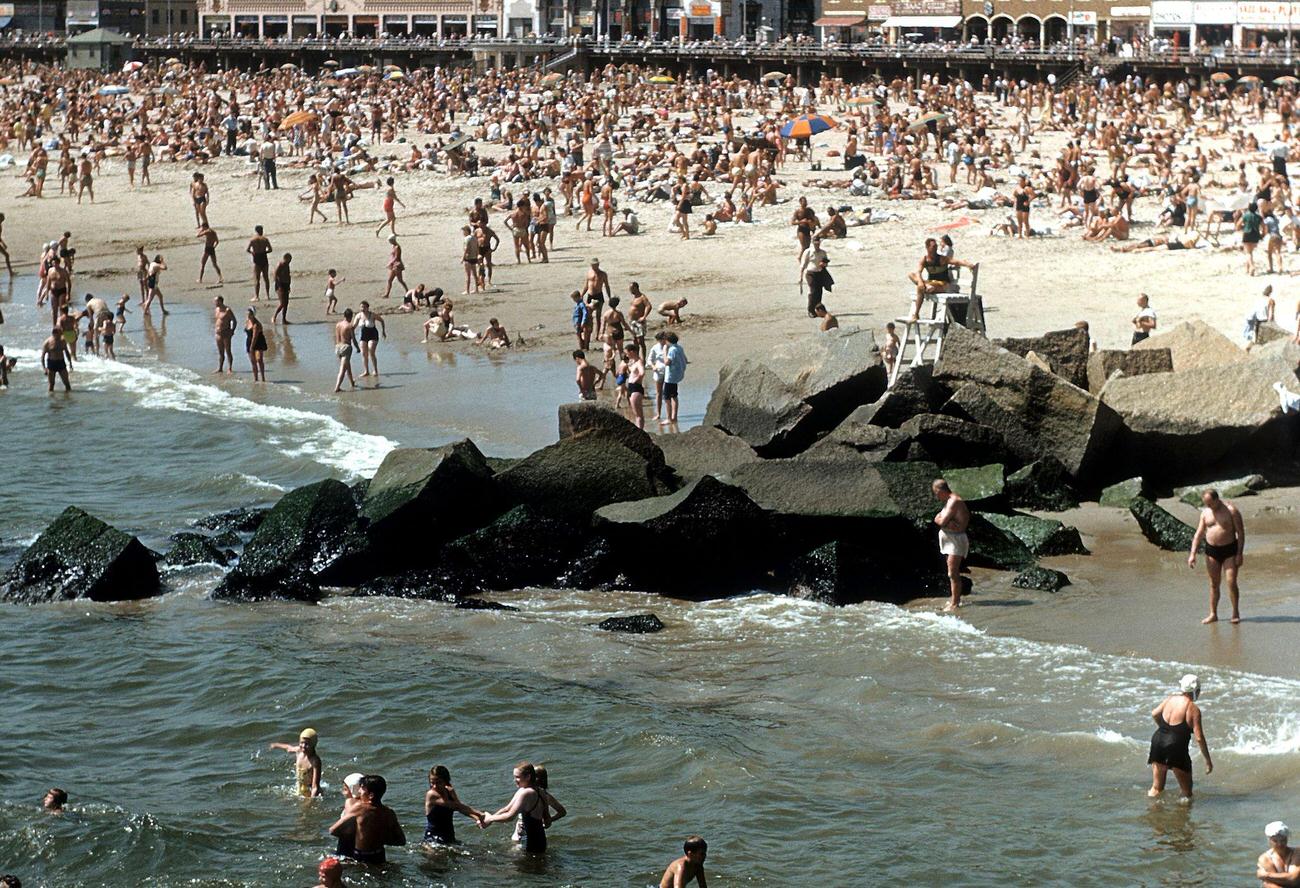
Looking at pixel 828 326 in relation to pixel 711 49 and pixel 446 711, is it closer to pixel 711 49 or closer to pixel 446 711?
pixel 446 711

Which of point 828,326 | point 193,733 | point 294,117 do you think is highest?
point 294,117

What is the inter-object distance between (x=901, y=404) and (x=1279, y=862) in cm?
797

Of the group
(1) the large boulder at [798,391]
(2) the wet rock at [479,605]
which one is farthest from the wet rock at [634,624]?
(1) the large boulder at [798,391]

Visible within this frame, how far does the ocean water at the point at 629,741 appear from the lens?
9766mm

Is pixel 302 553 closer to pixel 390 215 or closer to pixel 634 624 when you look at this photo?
pixel 634 624

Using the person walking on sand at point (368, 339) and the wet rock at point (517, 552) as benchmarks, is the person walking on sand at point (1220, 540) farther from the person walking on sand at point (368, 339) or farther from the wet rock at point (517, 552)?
the person walking on sand at point (368, 339)

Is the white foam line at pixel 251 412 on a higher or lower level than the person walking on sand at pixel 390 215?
lower

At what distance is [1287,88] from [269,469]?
36.6 meters

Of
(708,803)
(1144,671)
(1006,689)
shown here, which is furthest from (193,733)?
(1144,671)

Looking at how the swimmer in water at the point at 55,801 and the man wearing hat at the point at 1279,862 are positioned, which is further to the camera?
the swimmer in water at the point at 55,801

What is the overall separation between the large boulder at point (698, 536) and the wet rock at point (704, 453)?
1.36m

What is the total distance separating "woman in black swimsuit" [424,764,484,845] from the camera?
32.5 feet

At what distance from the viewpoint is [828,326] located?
773 inches

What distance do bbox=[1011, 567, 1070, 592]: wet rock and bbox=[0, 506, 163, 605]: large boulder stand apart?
6.95 metres
